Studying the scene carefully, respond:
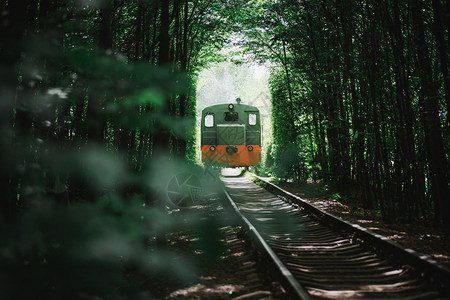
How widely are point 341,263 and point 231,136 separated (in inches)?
414

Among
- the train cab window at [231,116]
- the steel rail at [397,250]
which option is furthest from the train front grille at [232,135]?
the steel rail at [397,250]

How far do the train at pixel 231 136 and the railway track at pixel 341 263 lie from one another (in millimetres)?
7848

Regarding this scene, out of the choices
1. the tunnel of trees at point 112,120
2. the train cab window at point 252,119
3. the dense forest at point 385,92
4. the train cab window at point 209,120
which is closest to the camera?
the tunnel of trees at point 112,120

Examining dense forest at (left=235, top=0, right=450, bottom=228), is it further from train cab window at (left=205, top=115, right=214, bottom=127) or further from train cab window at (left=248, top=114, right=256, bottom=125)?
train cab window at (left=205, top=115, right=214, bottom=127)

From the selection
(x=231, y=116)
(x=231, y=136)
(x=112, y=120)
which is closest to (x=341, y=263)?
(x=112, y=120)

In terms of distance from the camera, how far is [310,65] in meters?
9.28

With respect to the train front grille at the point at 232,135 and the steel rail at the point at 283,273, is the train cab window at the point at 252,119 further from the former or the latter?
the steel rail at the point at 283,273

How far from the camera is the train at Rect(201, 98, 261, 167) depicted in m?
13.9

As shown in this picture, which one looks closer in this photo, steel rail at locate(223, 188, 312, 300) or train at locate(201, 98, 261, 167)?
steel rail at locate(223, 188, 312, 300)

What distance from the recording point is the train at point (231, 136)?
1385 centimetres

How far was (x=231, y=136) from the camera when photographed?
1396 cm

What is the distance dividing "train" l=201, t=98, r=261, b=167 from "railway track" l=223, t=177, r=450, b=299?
7.85 m

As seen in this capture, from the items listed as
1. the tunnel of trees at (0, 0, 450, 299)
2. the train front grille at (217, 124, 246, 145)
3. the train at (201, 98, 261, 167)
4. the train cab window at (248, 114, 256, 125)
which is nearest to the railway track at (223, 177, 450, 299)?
the tunnel of trees at (0, 0, 450, 299)

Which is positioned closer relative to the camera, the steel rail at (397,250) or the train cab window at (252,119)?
the steel rail at (397,250)
